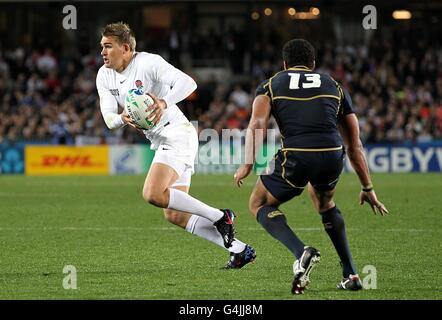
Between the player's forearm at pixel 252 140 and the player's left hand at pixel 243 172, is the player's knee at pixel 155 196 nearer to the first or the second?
the player's left hand at pixel 243 172

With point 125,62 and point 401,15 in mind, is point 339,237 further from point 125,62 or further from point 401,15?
point 401,15

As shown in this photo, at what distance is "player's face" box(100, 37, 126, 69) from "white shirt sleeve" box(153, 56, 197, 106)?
0.35 metres

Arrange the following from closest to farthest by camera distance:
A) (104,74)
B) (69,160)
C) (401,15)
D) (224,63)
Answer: (104,74) → (69,160) → (224,63) → (401,15)

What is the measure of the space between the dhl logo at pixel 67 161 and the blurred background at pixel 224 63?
0.04 m

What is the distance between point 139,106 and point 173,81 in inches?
20.7

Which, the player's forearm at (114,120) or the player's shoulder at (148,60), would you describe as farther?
the player's shoulder at (148,60)

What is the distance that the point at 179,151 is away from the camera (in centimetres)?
933

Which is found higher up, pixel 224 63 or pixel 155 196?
pixel 224 63

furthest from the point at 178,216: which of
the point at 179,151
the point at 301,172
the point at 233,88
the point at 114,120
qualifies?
the point at 233,88

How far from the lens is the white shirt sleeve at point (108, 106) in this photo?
927 cm

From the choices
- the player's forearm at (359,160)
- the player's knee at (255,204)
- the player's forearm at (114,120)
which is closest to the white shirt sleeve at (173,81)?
the player's forearm at (114,120)
